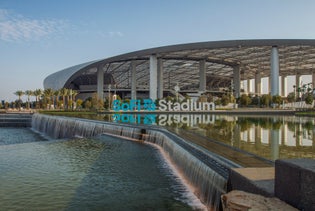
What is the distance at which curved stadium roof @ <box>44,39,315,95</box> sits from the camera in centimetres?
6456

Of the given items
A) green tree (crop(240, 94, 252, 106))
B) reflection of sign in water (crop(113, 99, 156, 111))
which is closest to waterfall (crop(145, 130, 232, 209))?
reflection of sign in water (crop(113, 99, 156, 111))

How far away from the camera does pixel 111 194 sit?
945 cm

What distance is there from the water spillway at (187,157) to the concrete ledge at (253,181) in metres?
0.77

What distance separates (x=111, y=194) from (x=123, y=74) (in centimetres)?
8657

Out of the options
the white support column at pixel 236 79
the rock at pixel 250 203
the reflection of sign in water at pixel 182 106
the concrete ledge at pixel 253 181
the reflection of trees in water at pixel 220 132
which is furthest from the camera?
the white support column at pixel 236 79

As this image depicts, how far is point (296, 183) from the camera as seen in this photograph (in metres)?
4.55

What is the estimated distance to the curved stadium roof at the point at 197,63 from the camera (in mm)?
64562

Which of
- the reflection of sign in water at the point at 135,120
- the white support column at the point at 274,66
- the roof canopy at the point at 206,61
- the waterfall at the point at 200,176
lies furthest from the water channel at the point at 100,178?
the white support column at the point at 274,66

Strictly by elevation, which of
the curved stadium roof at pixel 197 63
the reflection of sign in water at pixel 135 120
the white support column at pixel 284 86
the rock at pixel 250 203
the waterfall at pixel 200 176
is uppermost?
the curved stadium roof at pixel 197 63

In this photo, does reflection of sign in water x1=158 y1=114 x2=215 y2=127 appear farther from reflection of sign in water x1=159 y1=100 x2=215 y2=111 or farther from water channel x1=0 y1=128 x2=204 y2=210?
reflection of sign in water x1=159 y1=100 x2=215 y2=111

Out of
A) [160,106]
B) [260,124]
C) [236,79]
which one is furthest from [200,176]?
[236,79]

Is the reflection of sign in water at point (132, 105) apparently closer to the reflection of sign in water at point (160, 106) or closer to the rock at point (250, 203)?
the reflection of sign in water at point (160, 106)

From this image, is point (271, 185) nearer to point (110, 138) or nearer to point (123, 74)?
point (110, 138)

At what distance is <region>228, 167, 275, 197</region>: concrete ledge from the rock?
395mm
